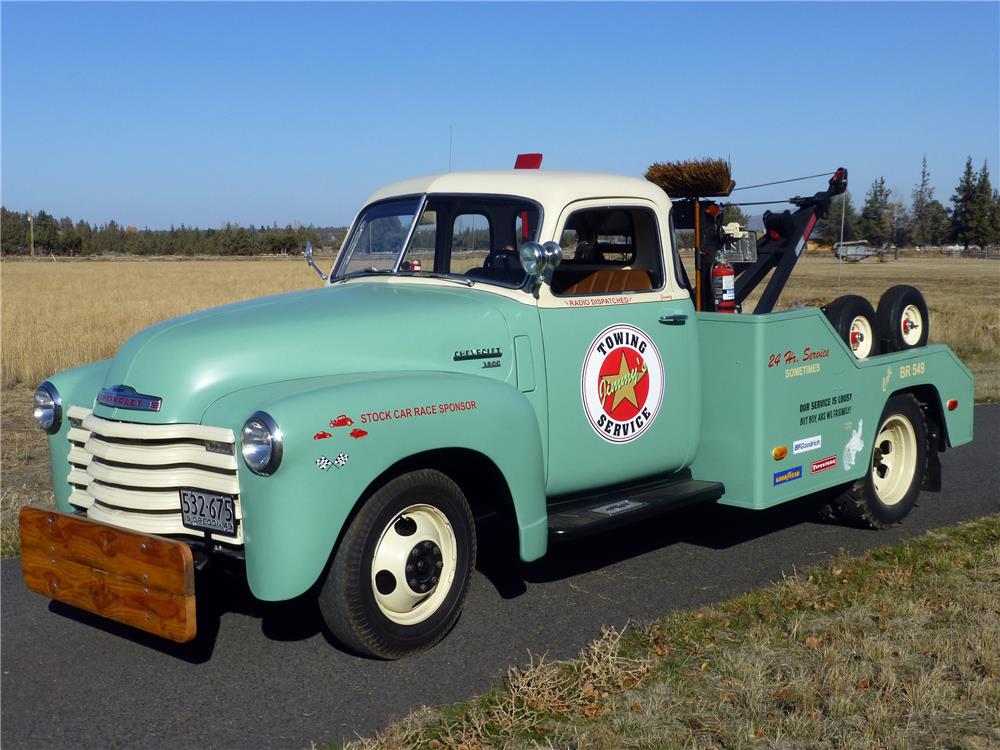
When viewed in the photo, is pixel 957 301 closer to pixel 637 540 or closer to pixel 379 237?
pixel 637 540

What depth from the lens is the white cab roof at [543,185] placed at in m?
5.47

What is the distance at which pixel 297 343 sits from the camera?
454 cm

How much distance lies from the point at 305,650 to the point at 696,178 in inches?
151

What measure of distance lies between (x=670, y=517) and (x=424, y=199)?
2.80 m

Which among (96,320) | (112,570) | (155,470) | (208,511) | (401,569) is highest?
(155,470)

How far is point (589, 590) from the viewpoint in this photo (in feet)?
18.1

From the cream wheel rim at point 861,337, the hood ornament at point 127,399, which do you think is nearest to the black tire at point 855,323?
the cream wheel rim at point 861,337

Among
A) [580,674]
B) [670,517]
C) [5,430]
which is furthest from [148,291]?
[580,674]

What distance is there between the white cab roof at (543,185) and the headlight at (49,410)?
2.15 metres

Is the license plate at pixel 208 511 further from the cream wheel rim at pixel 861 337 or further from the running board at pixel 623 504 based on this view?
the cream wheel rim at pixel 861 337

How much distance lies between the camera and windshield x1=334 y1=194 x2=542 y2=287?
5.61m

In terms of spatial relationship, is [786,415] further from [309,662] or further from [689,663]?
[309,662]

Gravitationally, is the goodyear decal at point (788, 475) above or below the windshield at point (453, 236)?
below

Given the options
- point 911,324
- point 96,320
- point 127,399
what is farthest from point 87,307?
point 127,399
